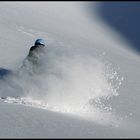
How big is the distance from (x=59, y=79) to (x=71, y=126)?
115 inches

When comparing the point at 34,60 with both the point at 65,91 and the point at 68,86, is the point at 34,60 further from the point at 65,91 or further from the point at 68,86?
the point at 68,86

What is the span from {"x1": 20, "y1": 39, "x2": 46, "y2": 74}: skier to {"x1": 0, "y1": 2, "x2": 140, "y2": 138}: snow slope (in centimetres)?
15

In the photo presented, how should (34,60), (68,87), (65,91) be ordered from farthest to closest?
(68,87) → (65,91) → (34,60)

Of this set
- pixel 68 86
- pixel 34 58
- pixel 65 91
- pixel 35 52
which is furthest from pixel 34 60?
pixel 68 86

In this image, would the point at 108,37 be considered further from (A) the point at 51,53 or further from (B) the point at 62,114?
(B) the point at 62,114

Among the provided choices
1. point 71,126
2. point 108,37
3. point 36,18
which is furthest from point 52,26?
point 71,126

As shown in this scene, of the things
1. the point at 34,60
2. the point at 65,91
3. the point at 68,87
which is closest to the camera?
the point at 34,60

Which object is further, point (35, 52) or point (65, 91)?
point (65, 91)

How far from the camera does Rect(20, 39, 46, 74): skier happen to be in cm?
1056

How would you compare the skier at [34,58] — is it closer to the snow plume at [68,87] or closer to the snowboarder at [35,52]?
the snowboarder at [35,52]

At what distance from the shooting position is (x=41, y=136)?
7391 millimetres

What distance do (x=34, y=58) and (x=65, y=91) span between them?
112 cm

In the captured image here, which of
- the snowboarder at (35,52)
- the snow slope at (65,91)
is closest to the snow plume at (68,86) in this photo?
the snow slope at (65,91)

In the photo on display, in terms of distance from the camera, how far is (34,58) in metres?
10.7
